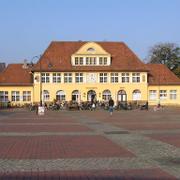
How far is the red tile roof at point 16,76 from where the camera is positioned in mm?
87631

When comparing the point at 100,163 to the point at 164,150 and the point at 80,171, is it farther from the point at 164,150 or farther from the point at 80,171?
the point at 164,150

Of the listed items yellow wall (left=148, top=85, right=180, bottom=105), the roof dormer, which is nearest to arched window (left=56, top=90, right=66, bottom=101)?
the roof dormer

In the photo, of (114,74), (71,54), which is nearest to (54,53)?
(71,54)

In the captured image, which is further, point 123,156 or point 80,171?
point 123,156

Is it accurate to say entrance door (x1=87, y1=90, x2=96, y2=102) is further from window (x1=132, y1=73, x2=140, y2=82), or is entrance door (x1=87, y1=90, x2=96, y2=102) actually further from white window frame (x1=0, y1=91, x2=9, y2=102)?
white window frame (x1=0, y1=91, x2=9, y2=102)

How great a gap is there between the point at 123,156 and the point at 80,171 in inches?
125

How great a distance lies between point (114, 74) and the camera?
283ft

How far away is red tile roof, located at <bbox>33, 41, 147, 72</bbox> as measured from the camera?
85375mm

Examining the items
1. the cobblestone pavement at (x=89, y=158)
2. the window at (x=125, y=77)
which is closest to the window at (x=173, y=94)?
the window at (x=125, y=77)

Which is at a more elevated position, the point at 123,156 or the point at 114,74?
the point at 114,74

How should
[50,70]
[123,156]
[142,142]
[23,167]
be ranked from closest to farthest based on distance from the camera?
[23,167]
[123,156]
[142,142]
[50,70]

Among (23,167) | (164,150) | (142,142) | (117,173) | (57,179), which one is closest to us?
(57,179)

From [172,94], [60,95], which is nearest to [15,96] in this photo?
[60,95]

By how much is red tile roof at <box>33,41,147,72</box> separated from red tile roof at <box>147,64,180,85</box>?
4314mm
